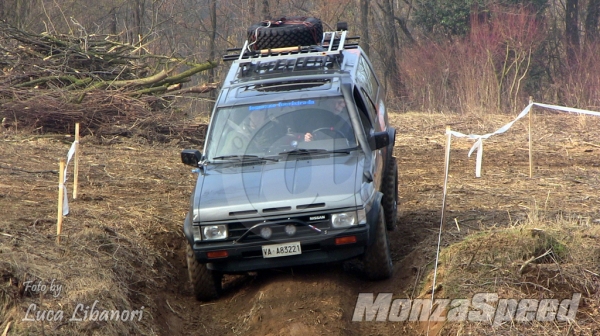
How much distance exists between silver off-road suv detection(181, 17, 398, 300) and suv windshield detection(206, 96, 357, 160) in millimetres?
11

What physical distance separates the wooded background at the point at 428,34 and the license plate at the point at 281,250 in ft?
65.2

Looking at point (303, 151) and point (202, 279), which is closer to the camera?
point (202, 279)

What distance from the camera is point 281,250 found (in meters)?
6.62

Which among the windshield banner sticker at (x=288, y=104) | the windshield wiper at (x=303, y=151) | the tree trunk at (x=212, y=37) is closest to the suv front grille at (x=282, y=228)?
the windshield wiper at (x=303, y=151)

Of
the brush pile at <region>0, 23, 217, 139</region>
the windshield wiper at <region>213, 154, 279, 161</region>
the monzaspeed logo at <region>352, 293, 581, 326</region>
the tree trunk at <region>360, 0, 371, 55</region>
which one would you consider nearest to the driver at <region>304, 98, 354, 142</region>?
the windshield wiper at <region>213, 154, 279, 161</region>

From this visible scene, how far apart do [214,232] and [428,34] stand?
30848 mm

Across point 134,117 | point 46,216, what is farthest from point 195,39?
point 46,216

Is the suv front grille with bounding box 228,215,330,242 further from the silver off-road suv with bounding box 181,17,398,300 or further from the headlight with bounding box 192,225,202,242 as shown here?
the headlight with bounding box 192,225,202,242

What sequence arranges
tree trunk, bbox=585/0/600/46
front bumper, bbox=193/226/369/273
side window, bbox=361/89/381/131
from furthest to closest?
tree trunk, bbox=585/0/600/46, side window, bbox=361/89/381/131, front bumper, bbox=193/226/369/273

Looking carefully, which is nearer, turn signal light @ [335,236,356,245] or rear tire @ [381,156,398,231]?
turn signal light @ [335,236,356,245]

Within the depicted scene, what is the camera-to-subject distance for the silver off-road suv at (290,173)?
260 inches

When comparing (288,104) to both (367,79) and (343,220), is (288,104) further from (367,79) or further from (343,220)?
(367,79)

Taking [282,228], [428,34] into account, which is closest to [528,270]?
[282,228]

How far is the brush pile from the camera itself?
1463 cm
